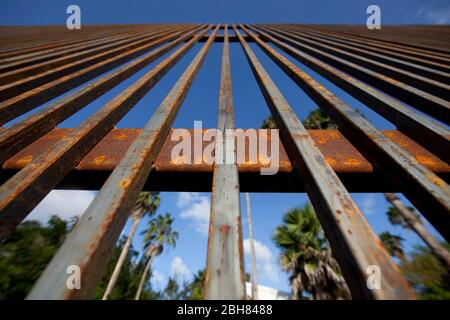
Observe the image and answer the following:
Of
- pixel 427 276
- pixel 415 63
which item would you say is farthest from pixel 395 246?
pixel 415 63

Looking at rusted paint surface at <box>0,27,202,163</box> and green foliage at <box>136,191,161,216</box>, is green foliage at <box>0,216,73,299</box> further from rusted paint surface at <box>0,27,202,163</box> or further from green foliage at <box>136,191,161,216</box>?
rusted paint surface at <box>0,27,202,163</box>

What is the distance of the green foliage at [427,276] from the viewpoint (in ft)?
41.2

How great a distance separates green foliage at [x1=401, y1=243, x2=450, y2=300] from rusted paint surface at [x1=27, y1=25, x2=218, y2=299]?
1443 cm

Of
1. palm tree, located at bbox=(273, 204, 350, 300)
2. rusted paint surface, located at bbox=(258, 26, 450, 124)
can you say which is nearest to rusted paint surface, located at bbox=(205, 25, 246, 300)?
rusted paint surface, located at bbox=(258, 26, 450, 124)

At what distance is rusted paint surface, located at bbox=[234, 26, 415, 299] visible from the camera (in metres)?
0.74

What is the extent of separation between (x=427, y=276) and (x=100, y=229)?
19.4 metres

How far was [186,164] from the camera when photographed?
4.63ft

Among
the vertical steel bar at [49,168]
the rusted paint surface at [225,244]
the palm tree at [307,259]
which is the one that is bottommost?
the palm tree at [307,259]

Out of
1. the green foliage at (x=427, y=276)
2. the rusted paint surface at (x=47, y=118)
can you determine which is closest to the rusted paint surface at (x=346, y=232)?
the rusted paint surface at (x=47, y=118)

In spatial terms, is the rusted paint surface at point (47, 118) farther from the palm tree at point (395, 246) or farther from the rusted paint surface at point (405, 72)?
the palm tree at point (395, 246)

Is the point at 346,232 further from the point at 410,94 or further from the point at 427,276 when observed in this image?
the point at 427,276

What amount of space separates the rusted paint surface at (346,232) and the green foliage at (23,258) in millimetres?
18778
